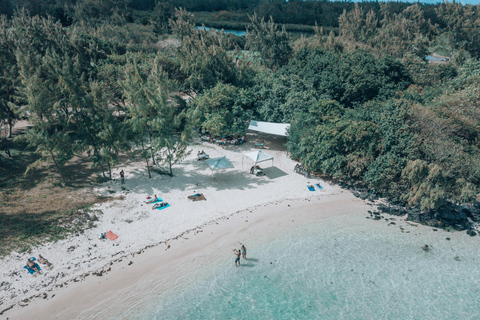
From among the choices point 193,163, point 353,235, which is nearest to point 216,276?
point 353,235

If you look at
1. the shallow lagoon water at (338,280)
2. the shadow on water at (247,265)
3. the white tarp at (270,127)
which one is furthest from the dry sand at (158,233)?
the white tarp at (270,127)

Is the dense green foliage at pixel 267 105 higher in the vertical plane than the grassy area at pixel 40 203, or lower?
higher

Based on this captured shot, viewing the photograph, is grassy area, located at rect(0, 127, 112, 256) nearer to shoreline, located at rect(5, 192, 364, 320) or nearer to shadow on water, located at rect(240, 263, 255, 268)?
shoreline, located at rect(5, 192, 364, 320)

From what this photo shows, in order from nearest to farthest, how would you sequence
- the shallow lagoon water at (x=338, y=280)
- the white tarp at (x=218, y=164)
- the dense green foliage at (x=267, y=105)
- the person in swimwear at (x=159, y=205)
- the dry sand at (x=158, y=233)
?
the dry sand at (x=158, y=233)
the shallow lagoon water at (x=338, y=280)
the person in swimwear at (x=159, y=205)
the dense green foliage at (x=267, y=105)
the white tarp at (x=218, y=164)

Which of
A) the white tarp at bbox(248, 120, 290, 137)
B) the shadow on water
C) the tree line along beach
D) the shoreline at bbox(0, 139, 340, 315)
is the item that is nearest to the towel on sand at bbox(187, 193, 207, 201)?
the tree line along beach

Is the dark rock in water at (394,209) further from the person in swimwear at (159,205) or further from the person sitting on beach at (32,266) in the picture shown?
the person sitting on beach at (32,266)
